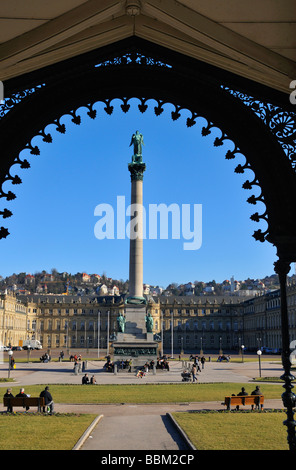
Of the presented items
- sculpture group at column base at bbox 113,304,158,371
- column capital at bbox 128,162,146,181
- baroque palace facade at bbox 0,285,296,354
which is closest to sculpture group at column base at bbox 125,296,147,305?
sculpture group at column base at bbox 113,304,158,371

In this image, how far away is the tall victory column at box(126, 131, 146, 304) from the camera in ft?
165

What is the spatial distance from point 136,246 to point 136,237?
102cm

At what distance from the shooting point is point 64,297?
153 metres

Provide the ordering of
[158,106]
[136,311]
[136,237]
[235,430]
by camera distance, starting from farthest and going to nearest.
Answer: [136,237]
[136,311]
[235,430]
[158,106]

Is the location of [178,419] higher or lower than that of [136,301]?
lower

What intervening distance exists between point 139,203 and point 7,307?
7858 cm

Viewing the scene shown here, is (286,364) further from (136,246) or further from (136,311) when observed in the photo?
(136,246)

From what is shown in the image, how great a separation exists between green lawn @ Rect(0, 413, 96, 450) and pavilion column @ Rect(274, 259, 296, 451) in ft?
25.3

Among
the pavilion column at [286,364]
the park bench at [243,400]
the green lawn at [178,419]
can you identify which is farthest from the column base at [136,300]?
the pavilion column at [286,364]

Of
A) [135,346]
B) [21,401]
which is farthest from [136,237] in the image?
[21,401]

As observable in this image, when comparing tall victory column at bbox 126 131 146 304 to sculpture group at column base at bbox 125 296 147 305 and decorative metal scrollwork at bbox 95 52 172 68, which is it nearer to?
sculpture group at column base at bbox 125 296 147 305

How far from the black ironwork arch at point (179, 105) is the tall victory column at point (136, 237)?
140 feet

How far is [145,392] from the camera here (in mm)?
28641

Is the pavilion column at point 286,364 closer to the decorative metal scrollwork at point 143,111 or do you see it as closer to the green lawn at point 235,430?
the decorative metal scrollwork at point 143,111
